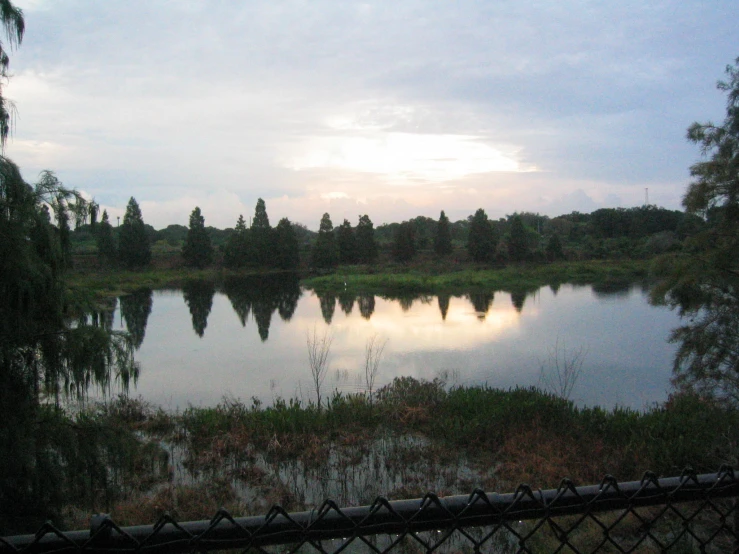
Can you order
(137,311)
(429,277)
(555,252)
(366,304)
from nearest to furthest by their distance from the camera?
(137,311) → (366,304) → (429,277) → (555,252)

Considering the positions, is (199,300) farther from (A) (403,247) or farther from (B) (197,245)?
(A) (403,247)

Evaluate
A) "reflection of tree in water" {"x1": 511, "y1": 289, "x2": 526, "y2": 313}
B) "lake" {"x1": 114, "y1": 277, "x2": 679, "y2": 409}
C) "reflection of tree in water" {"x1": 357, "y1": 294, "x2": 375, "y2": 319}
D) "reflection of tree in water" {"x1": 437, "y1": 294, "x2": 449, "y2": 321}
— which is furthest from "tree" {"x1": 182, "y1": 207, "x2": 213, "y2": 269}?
"reflection of tree in water" {"x1": 511, "y1": 289, "x2": 526, "y2": 313}

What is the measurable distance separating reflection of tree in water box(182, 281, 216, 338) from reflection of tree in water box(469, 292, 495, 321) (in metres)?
12.2

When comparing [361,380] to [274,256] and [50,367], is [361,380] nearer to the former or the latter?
[50,367]

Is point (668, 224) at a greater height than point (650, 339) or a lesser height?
greater

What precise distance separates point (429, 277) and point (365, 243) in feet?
47.3

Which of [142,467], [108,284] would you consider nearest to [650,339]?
[142,467]

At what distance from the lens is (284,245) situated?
57844mm

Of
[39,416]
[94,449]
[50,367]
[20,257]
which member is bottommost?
[94,449]

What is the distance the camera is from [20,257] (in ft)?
13.6

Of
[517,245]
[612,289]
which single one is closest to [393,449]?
[612,289]

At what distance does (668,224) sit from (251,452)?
202 feet

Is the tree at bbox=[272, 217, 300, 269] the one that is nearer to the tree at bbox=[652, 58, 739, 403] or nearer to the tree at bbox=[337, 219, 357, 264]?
the tree at bbox=[337, 219, 357, 264]

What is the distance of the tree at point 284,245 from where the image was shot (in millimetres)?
57844
